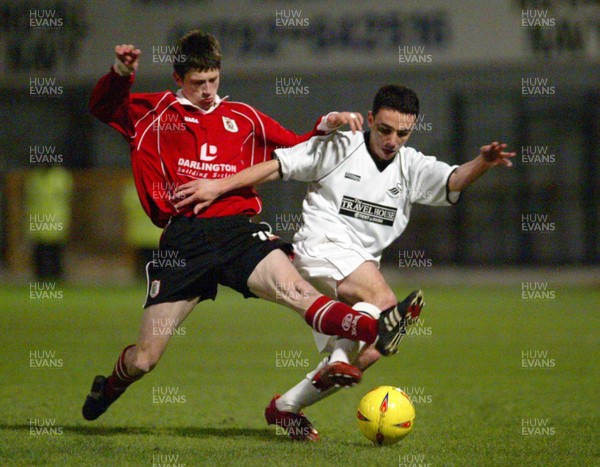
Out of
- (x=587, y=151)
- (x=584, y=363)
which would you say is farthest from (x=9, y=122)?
(x=584, y=363)

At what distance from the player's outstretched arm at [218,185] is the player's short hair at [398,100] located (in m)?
0.72

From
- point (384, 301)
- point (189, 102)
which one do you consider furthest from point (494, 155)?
point (189, 102)

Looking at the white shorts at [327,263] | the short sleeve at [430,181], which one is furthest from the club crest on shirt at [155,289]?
the short sleeve at [430,181]

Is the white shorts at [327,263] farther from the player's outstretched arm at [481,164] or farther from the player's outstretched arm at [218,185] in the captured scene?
the player's outstretched arm at [481,164]

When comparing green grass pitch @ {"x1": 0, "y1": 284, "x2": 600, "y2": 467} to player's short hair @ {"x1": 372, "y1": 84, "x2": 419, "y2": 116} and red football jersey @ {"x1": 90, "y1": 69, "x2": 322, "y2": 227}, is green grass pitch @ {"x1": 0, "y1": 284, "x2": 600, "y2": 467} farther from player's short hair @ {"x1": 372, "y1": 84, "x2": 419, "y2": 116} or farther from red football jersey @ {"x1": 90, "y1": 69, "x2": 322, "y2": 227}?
player's short hair @ {"x1": 372, "y1": 84, "x2": 419, "y2": 116}

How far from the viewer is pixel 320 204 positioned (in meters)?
6.04

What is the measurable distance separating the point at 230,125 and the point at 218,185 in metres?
0.55

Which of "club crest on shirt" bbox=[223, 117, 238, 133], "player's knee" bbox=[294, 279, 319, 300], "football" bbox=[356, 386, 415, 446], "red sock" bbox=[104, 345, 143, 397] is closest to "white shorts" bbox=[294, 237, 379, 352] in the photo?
"player's knee" bbox=[294, 279, 319, 300]

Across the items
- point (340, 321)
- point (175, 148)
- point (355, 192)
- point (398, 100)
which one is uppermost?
point (398, 100)

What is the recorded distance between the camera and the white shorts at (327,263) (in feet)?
19.0

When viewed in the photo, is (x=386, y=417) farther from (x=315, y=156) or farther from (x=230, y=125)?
(x=230, y=125)

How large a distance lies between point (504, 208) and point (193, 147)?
1403 cm

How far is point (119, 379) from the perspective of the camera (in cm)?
612

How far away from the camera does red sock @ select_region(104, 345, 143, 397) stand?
19.9ft
